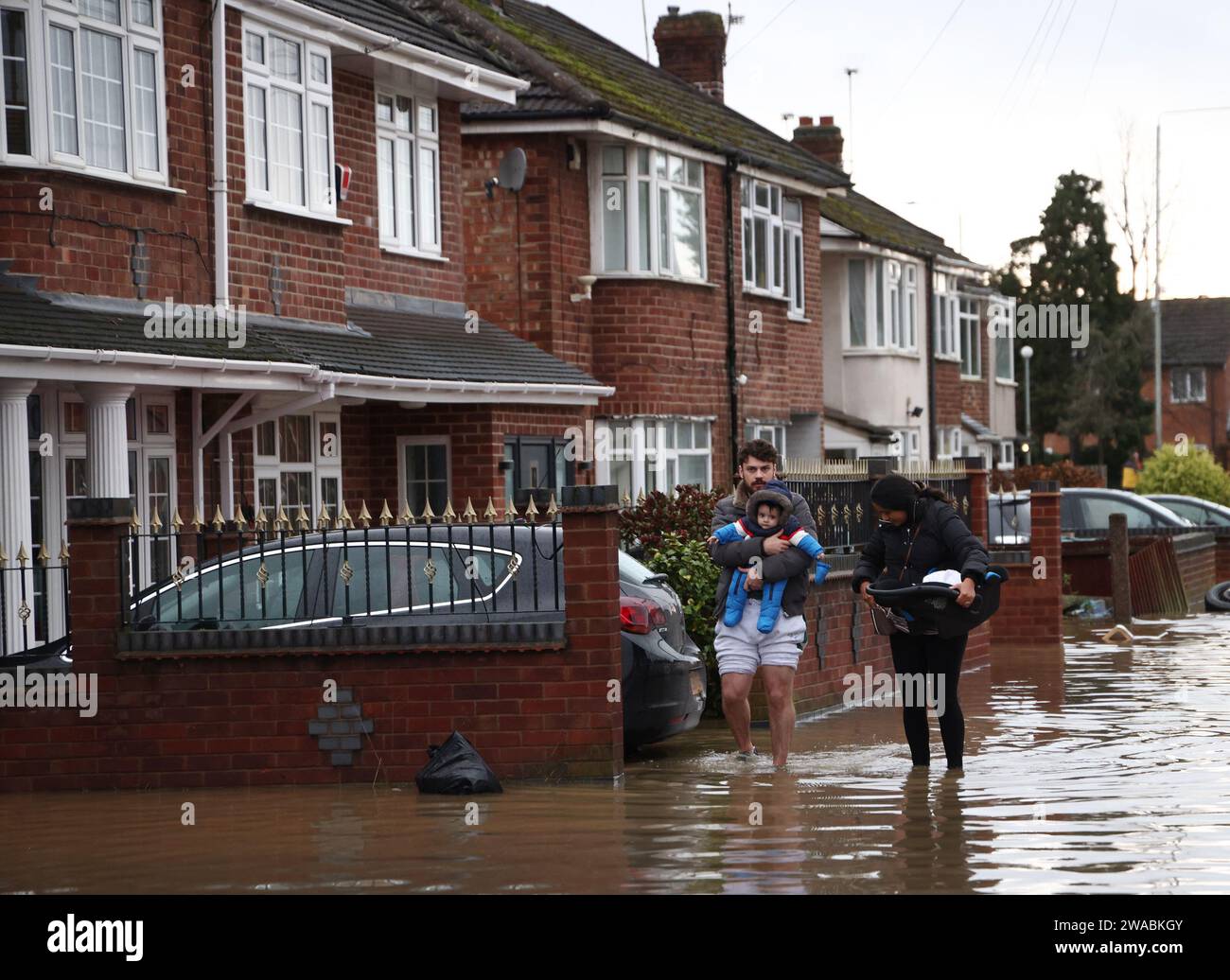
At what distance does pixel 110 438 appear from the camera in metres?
15.1

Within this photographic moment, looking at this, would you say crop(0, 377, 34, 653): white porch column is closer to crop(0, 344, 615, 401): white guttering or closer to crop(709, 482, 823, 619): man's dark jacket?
crop(0, 344, 615, 401): white guttering

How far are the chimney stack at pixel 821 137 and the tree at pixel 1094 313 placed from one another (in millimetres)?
27280

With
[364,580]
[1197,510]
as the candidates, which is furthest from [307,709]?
[1197,510]

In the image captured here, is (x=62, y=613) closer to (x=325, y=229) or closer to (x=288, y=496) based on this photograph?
(x=288, y=496)

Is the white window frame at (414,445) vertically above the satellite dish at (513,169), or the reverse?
the satellite dish at (513,169)

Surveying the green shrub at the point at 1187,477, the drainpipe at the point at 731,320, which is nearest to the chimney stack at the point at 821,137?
the green shrub at the point at 1187,477

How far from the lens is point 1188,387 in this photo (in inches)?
3140

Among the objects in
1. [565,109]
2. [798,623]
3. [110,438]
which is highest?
[565,109]

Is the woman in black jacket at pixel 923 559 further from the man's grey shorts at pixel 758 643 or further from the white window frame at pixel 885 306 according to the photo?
the white window frame at pixel 885 306

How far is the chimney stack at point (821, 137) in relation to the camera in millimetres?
41781

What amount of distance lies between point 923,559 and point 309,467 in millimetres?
9390

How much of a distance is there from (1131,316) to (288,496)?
54823 millimetres
